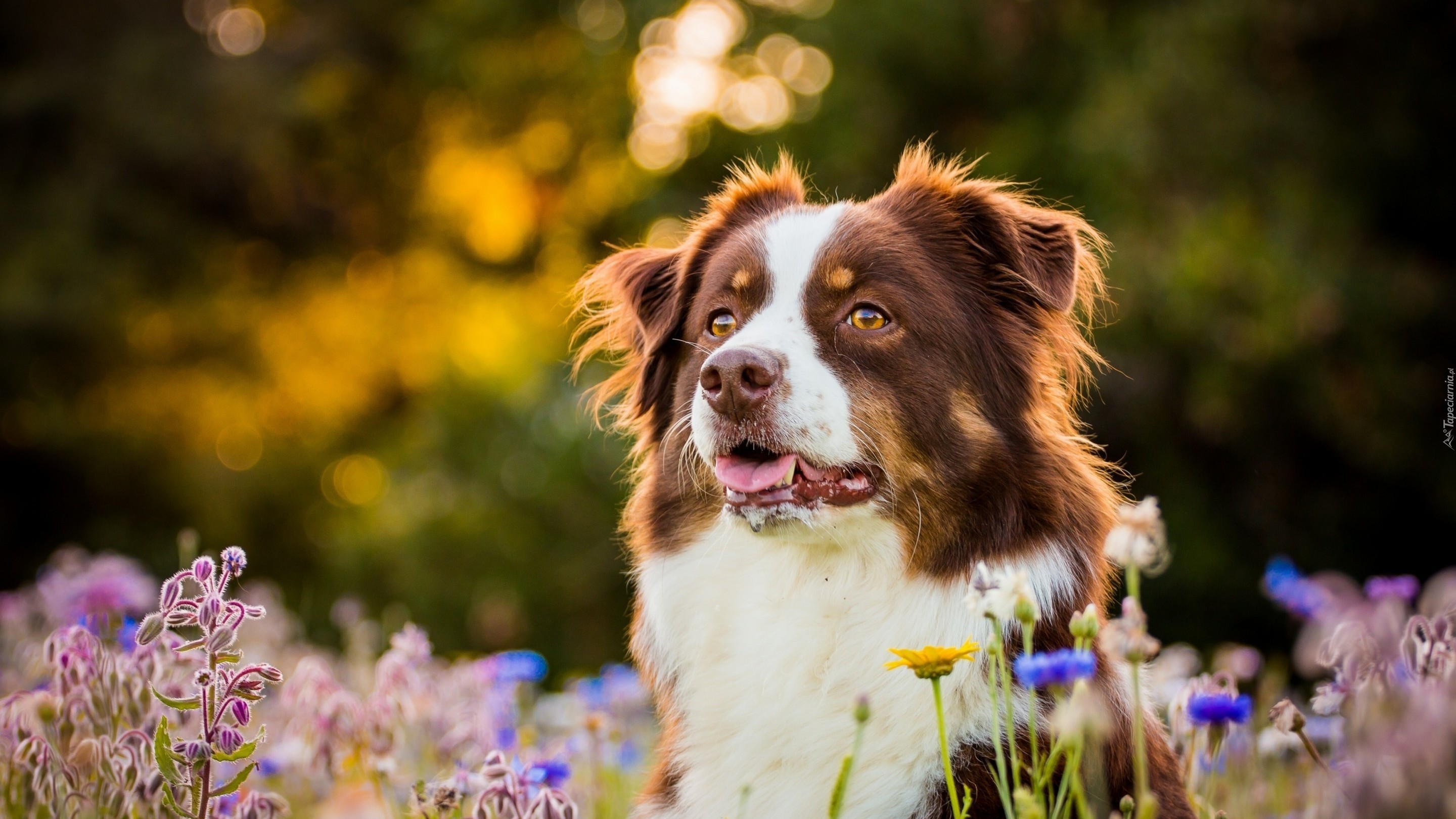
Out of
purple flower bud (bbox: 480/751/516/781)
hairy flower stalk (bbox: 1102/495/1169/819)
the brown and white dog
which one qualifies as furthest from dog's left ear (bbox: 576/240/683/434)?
hairy flower stalk (bbox: 1102/495/1169/819)

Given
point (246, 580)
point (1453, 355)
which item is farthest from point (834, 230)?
point (246, 580)

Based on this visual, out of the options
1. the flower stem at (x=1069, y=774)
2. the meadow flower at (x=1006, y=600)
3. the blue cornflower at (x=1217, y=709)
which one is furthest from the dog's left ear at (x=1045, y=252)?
the flower stem at (x=1069, y=774)

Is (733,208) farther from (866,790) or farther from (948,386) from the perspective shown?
(866,790)

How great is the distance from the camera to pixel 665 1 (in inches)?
520

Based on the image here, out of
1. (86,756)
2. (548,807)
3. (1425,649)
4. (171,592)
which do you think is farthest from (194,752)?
(1425,649)

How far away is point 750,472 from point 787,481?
11cm

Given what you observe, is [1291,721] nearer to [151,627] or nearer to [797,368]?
[797,368]

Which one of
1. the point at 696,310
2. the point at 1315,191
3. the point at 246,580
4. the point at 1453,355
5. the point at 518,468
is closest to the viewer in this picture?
the point at 696,310

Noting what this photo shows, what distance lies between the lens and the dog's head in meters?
3.20

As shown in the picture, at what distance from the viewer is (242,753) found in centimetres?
236

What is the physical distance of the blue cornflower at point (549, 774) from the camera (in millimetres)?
2691

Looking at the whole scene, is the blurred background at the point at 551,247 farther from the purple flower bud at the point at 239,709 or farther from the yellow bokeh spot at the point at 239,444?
the purple flower bud at the point at 239,709

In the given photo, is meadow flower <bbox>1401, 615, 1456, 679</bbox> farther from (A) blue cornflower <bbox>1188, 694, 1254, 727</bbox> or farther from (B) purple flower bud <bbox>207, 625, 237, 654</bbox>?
(B) purple flower bud <bbox>207, 625, 237, 654</bbox>

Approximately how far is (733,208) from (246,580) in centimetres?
1208
